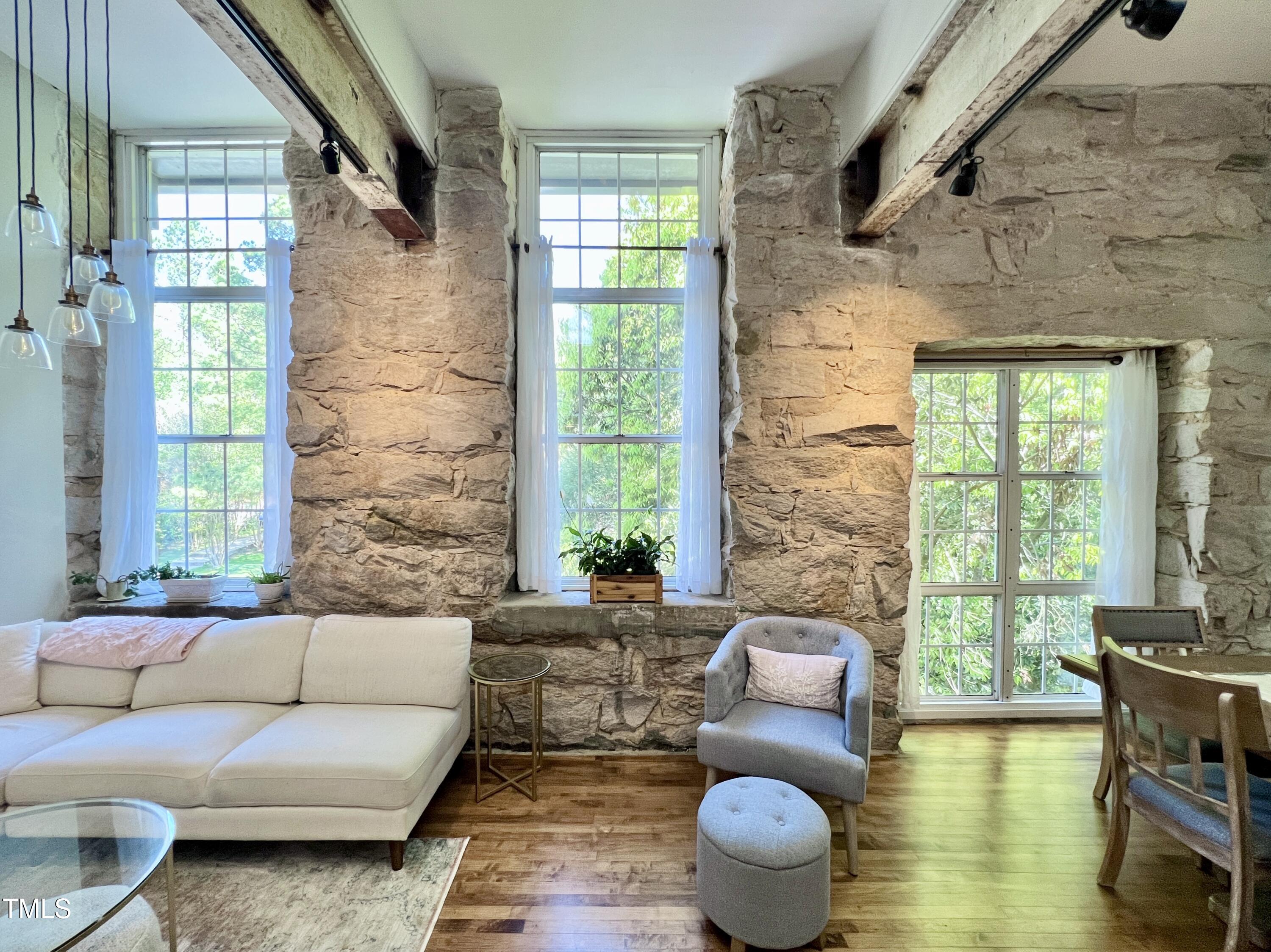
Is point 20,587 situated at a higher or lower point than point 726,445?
lower

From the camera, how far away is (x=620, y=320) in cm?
345

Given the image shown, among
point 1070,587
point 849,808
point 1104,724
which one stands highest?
point 1070,587

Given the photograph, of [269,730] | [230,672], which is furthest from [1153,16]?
[230,672]

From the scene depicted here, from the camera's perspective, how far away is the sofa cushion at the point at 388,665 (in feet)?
8.81

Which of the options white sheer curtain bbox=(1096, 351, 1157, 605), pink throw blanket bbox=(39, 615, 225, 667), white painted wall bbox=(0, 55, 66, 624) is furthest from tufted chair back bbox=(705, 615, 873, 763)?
white painted wall bbox=(0, 55, 66, 624)

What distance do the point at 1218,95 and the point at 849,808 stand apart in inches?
158

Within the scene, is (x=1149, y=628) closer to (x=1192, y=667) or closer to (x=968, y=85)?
(x=1192, y=667)

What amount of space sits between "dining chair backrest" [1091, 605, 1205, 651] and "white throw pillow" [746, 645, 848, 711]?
1216mm

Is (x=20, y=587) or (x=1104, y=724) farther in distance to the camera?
(x=20, y=587)

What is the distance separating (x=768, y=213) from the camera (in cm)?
302

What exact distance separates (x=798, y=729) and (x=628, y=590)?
1075 millimetres

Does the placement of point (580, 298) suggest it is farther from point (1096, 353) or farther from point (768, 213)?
point (1096, 353)

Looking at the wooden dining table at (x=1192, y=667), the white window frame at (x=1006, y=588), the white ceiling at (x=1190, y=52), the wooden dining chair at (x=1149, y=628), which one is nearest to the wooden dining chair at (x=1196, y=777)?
the wooden dining table at (x=1192, y=667)

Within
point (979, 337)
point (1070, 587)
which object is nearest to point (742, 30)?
point (979, 337)
